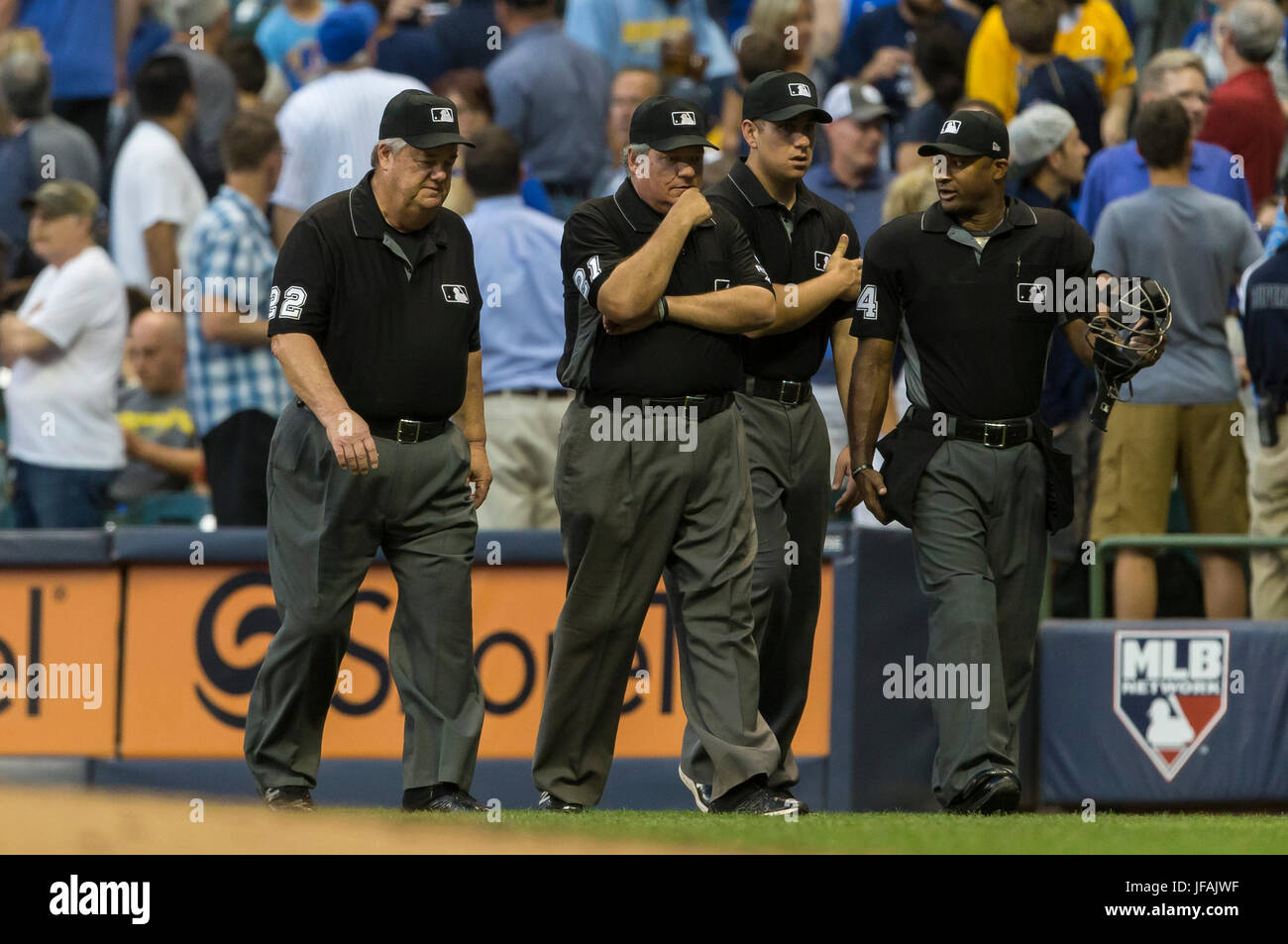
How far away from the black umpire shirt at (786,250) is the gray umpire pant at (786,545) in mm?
168

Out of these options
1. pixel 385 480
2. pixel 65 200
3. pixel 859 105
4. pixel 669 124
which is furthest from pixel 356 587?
pixel 859 105

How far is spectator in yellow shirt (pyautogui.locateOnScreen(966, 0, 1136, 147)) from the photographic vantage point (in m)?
12.5

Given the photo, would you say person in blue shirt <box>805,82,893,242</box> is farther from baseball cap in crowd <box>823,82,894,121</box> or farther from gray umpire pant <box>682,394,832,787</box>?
gray umpire pant <box>682,394,832,787</box>

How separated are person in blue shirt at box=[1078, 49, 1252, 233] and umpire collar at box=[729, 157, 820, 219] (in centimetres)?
335

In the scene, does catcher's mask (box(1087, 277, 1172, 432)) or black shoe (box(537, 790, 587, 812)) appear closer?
black shoe (box(537, 790, 587, 812))

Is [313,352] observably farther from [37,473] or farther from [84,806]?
[37,473]

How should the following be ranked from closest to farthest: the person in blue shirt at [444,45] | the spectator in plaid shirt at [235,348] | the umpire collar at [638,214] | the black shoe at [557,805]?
the umpire collar at [638,214] < the black shoe at [557,805] < the spectator in plaid shirt at [235,348] < the person in blue shirt at [444,45]

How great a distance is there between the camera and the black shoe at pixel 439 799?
7.49m

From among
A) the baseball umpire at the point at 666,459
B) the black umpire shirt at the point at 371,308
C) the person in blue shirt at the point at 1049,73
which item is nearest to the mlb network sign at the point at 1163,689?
the baseball umpire at the point at 666,459

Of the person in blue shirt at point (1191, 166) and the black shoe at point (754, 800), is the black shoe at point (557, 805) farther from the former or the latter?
the person in blue shirt at point (1191, 166)

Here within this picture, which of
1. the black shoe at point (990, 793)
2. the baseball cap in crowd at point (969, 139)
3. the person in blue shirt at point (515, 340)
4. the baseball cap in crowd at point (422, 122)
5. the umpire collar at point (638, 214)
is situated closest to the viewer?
the baseball cap in crowd at point (422, 122)

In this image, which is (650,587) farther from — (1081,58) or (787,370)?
(1081,58)

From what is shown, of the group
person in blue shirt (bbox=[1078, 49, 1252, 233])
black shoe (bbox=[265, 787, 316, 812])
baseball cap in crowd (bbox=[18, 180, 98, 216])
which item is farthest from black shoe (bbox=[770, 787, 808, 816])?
baseball cap in crowd (bbox=[18, 180, 98, 216])

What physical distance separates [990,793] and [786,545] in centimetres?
120
